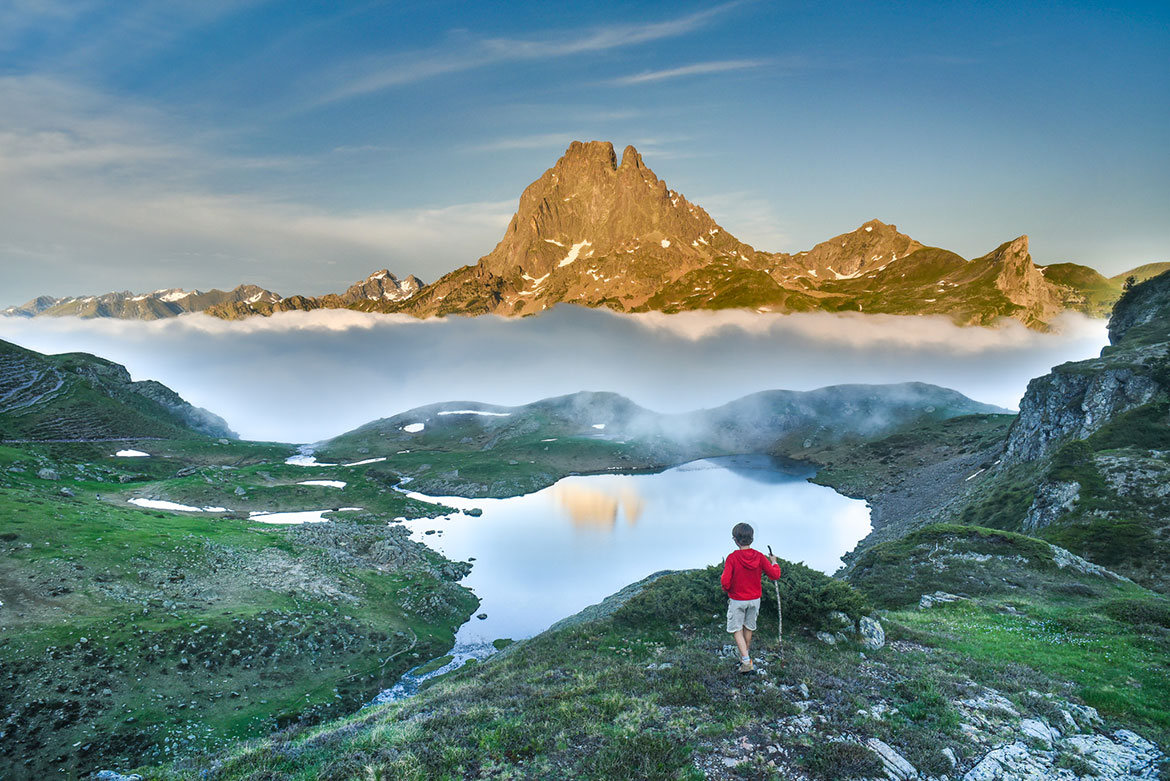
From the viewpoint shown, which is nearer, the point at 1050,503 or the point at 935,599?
the point at 935,599

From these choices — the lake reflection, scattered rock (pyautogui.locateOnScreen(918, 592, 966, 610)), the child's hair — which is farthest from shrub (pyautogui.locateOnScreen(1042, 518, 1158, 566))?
the child's hair

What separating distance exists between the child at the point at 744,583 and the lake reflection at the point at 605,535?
4558 cm

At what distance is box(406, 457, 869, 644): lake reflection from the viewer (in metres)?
68.3

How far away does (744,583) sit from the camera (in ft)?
51.3

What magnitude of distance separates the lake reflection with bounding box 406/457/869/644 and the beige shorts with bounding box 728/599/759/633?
4566cm

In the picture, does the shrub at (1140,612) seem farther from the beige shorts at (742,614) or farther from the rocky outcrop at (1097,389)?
the rocky outcrop at (1097,389)

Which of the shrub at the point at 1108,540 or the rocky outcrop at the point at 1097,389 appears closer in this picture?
the shrub at the point at 1108,540

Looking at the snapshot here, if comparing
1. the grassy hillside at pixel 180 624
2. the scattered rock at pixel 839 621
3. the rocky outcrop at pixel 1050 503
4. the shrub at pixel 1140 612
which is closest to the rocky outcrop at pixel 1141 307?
the rocky outcrop at pixel 1050 503

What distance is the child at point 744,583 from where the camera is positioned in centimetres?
1537

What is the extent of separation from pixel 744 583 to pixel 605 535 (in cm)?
9181

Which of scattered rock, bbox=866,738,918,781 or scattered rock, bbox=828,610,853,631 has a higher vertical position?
scattered rock, bbox=866,738,918,781

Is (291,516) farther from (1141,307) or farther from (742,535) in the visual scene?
(1141,307)

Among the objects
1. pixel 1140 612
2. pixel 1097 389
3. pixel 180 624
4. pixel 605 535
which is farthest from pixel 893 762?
pixel 1097 389

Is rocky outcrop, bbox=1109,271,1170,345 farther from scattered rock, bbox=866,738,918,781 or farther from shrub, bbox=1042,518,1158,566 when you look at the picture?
scattered rock, bbox=866,738,918,781
